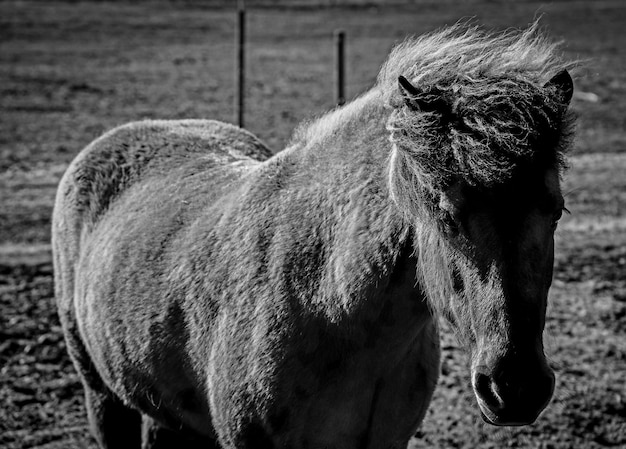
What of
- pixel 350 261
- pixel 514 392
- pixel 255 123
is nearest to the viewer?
pixel 514 392

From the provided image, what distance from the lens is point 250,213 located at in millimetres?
2814

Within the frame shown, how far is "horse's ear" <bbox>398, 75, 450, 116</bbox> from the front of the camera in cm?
214

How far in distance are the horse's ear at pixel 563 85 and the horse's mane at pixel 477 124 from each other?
3 cm

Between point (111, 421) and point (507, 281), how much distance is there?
2323mm

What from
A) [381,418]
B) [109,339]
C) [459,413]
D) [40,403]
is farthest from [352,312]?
[40,403]

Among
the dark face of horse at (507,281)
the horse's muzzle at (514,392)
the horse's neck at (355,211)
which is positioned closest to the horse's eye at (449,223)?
the dark face of horse at (507,281)

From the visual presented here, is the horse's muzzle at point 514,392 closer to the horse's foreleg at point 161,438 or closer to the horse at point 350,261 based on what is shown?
the horse at point 350,261

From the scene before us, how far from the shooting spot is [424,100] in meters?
2.14

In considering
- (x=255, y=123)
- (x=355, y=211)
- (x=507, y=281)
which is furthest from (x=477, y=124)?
(x=255, y=123)

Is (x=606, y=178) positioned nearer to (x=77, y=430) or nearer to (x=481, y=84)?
(x=77, y=430)

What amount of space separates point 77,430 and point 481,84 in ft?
10.4

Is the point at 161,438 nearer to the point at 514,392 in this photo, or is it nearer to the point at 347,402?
the point at 347,402

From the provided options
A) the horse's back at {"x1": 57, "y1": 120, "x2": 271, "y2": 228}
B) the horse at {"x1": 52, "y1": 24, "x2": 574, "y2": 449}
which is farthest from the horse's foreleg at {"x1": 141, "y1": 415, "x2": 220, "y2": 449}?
the horse's back at {"x1": 57, "y1": 120, "x2": 271, "y2": 228}

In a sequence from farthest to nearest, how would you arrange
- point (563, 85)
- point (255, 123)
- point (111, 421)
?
point (255, 123)
point (111, 421)
point (563, 85)
